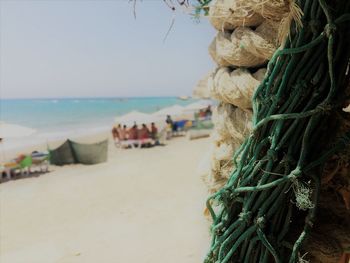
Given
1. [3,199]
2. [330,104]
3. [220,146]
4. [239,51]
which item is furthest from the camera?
[3,199]

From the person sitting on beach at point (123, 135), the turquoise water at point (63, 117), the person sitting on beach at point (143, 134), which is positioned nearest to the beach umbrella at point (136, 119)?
the person sitting on beach at point (123, 135)

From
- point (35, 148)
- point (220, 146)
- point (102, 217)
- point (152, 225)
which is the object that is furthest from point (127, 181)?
point (35, 148)

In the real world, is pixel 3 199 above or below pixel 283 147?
below

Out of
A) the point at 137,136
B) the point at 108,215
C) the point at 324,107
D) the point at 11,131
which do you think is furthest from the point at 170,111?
the point at 324,107

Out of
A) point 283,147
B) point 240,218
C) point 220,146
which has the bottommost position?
point 240,218

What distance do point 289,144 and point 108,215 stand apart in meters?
6.60

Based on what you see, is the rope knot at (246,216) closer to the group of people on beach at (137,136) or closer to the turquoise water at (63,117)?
the group of people on beach at (137,136)

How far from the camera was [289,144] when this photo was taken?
1.36 metres

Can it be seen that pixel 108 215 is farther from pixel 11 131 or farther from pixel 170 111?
pixel 170 111

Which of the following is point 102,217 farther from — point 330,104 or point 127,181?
point 330,104

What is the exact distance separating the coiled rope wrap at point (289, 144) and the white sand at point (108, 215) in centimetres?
77

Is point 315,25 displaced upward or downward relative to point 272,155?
upward

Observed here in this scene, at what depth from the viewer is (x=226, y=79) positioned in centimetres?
182

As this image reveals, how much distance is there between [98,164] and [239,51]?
13.7 meters
